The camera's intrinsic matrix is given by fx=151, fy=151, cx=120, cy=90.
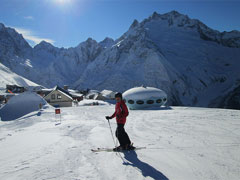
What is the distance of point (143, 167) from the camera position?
144 inches

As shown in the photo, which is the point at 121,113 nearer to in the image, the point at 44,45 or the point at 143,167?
the point at 143,167

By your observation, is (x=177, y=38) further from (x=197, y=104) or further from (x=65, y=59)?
(x=65, y=59)

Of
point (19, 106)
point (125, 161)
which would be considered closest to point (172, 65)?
point (19, 106)

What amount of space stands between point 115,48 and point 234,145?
9427 cm

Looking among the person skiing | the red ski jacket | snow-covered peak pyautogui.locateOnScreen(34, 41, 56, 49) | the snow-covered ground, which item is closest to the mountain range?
snow-covered peak pyautogui.locateOnScreen(34, 41, 56, 49)

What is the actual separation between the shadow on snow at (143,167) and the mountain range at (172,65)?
211 ft

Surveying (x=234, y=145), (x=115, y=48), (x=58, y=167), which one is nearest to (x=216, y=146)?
(x=234, y=145)

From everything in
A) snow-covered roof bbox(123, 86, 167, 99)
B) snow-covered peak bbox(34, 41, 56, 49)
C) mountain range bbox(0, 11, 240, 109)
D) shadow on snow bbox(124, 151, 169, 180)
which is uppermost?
snow-covered peak bbox(34, 41, 56, 49)

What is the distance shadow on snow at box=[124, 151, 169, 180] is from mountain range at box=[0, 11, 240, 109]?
6437 centimetres

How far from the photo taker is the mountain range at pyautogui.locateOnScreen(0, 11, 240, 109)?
231 feet

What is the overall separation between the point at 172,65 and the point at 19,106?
241 feet

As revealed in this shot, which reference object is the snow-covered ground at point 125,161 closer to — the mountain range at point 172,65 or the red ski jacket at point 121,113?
the red ski jacket at point 121,113

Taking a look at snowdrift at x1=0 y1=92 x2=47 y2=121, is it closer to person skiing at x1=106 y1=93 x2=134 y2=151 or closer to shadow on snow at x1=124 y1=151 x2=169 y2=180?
person skiing at x1=106 y1=93 x2=134 y2=151

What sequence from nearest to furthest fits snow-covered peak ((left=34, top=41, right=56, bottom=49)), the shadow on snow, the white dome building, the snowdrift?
the shadow on snow
the snowdrift
the white dome building
snow-covered peak ((left=34, top=41, right=56, bottom=49))
